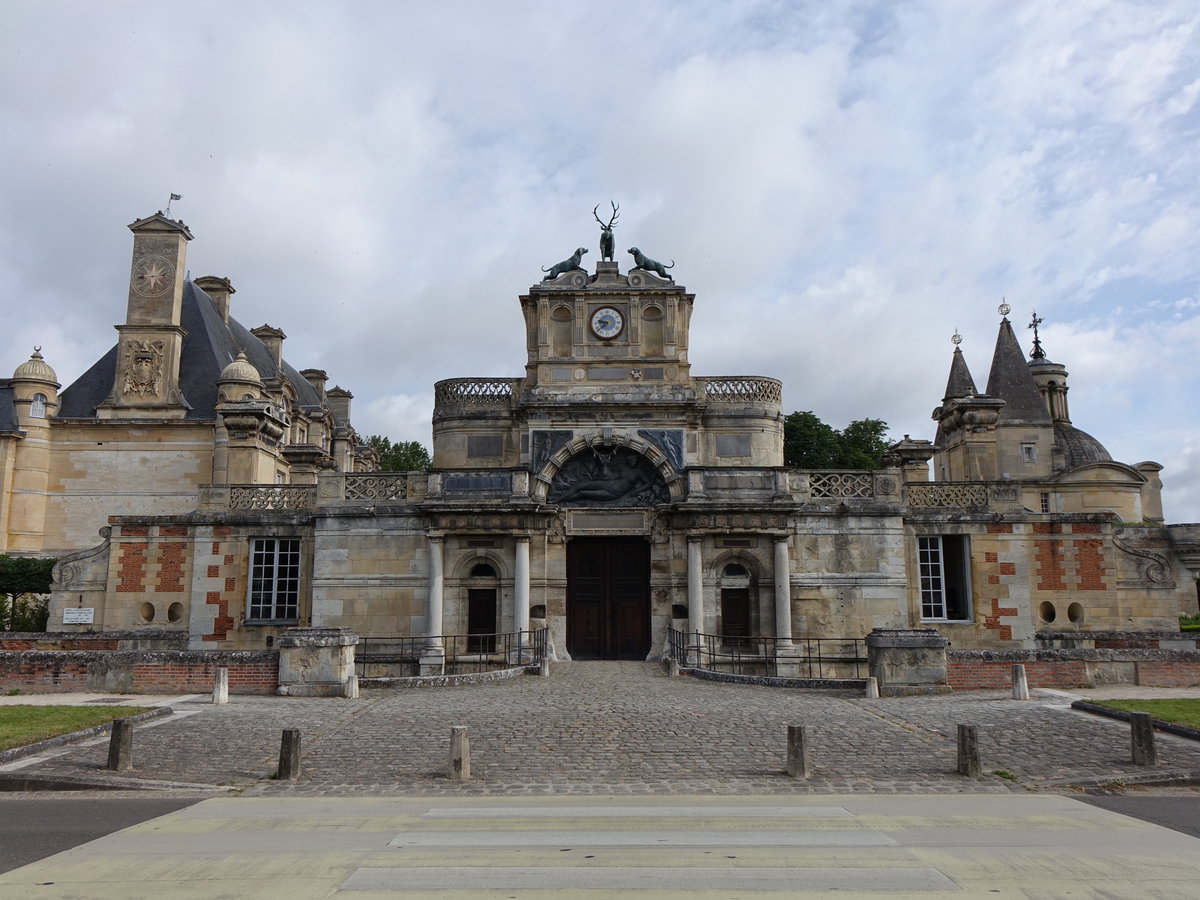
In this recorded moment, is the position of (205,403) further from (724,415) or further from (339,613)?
(724,415)

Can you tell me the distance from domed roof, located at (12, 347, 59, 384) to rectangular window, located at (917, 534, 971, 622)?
29.2 meters

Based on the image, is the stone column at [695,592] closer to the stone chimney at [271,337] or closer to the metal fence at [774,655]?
the metal fence at [774,655]

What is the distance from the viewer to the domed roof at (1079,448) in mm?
47281

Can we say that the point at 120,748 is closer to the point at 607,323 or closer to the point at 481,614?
the point at 481,614

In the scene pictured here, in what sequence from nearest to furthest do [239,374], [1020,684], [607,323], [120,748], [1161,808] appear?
[1161,808]
[120,748]
[1020,684]
[607,323]
[239,374]

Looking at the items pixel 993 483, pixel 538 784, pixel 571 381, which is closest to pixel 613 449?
pixel 571 381

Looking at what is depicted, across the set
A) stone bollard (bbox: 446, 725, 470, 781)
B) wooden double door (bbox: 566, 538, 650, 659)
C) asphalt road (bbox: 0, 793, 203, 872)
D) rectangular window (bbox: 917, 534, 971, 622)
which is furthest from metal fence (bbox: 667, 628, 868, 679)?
asphalt road (bbox: 0, 793, 203, 872)

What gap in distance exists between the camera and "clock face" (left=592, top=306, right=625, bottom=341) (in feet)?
84.6

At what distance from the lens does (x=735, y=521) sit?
914 inches

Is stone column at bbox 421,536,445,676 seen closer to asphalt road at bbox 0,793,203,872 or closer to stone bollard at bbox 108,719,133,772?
stone bollard at bbox 108,719,133,772

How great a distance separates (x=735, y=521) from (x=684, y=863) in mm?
16650

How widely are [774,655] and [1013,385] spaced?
31968 mm

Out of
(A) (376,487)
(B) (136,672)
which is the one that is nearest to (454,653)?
(A) (376,487)

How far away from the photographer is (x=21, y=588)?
28.0 m
